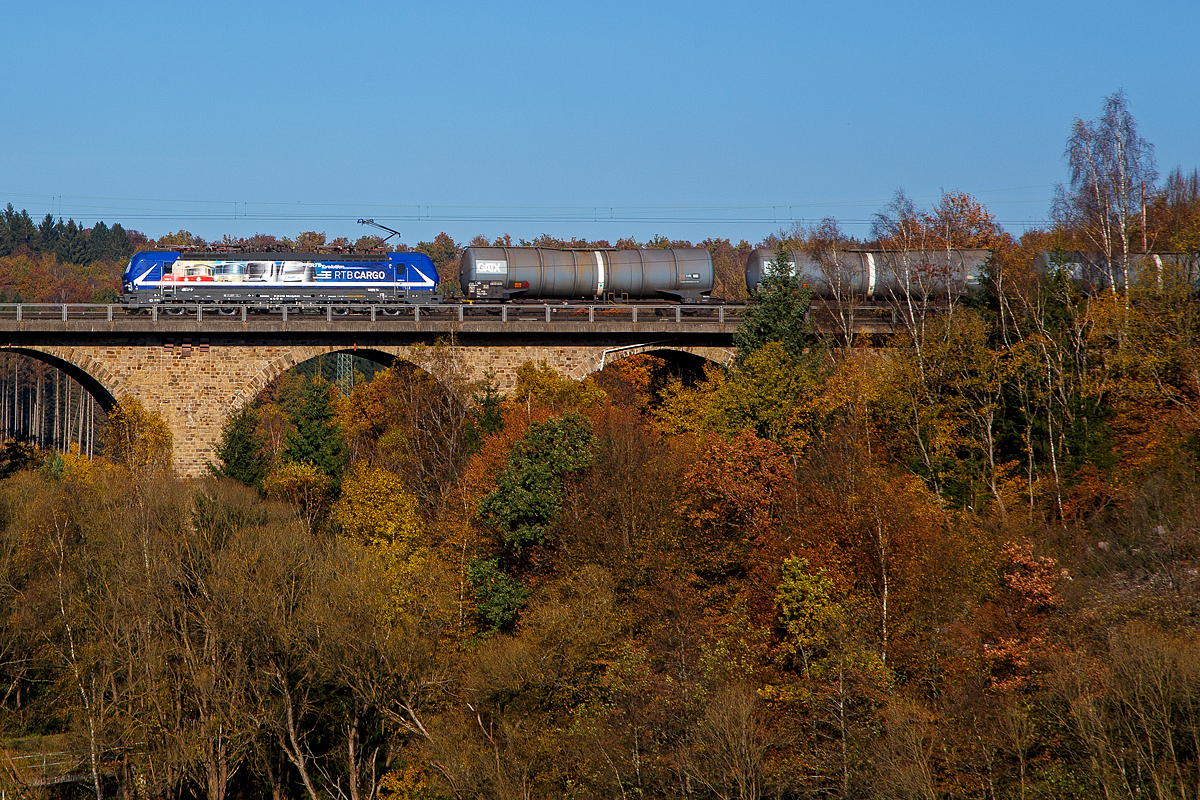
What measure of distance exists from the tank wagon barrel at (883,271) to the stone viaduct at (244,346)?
6.51 meters

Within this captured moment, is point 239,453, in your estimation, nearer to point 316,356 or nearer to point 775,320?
point 316,356

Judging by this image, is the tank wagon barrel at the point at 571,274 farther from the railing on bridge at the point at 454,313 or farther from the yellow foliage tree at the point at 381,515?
the yellow foliage tree at the point at 381,515

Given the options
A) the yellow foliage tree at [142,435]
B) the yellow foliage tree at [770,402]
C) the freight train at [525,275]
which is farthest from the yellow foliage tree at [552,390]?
the yellow foliage tree at [142,435]

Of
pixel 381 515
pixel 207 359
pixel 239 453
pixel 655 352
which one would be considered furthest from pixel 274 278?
pixel 655 352

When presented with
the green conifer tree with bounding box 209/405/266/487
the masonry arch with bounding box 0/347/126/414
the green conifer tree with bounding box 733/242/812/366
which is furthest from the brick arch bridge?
the green conifer tree with bounding box 733/242/812/366

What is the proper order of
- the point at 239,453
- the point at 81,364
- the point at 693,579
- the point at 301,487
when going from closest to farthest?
1. the point at 693,579
2. the point at 81,364
3. the point at 239,453
4. the point at 301,487

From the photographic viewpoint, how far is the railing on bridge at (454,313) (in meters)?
42.9

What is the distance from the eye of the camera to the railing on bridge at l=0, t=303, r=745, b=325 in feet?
141

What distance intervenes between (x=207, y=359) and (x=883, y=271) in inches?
1086

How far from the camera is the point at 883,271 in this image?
162 ft

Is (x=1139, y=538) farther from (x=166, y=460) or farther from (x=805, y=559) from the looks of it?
(x=166, y=460)

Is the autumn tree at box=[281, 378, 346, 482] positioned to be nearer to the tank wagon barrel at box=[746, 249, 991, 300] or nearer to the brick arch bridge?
the brick arch bridge

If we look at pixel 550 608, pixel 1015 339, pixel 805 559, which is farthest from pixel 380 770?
pixel 1015 339

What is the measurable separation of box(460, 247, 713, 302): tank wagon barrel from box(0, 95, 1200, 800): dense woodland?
6316mm
